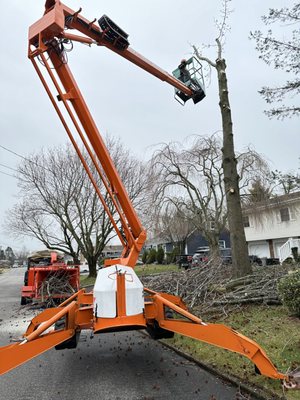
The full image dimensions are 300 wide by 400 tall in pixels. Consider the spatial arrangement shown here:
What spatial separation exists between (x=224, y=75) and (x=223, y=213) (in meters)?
15.3

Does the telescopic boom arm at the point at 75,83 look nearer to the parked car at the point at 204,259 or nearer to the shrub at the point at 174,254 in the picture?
the parked car at the point at 204,259

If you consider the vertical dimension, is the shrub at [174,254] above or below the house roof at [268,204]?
below

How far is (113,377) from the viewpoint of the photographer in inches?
200

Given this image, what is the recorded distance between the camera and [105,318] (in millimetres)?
4637

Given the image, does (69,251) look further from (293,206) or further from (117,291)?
(117,291)

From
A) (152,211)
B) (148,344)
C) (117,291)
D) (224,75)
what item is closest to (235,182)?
(224,75)

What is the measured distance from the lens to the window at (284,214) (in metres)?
27.7

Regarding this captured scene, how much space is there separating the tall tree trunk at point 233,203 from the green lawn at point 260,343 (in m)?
2.03

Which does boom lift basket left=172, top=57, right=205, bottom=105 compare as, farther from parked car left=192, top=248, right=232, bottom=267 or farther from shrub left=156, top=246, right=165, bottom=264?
shrub left=156, top=246, right=165, bottom=264

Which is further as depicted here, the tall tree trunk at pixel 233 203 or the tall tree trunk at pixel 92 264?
the tall tree trunk at pixel 92 264

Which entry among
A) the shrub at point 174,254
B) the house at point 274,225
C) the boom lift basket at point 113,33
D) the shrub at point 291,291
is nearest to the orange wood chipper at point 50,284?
the shrub at point 291,291

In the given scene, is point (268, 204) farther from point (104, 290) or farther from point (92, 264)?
point (104, 290)

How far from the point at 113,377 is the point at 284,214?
83.9 ft

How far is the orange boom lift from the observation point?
4039 mm
